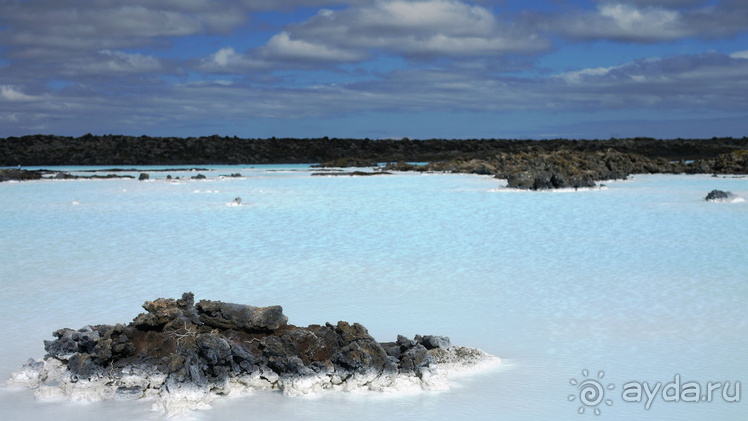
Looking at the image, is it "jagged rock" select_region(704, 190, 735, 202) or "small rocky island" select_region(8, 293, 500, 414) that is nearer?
"small rocky island" select_region(8, 293, 500, 414)

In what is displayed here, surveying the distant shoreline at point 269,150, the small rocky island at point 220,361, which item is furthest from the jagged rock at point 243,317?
the distant shoreline at point 269,150

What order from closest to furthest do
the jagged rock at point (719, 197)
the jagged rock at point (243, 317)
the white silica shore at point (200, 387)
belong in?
the white silica shore at point (200, 387)
the jagged rock at point (243, 317)
the jagged rock at point (719, 197)

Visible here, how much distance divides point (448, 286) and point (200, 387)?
4328 millimetres

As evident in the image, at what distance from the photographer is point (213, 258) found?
1072 centimetres

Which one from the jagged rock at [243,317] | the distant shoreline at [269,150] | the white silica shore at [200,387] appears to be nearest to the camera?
the white silica shore at [200,387]

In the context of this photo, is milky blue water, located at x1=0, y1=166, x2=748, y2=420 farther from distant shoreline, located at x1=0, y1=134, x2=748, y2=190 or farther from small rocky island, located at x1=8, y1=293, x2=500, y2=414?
distant shoreline, located at x1=0, y1=134, x2=748, y2=190

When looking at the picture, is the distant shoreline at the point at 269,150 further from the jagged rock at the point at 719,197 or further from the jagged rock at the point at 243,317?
the jagged rock at the point at 243,317

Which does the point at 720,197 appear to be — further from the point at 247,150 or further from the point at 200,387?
the point at 247,150

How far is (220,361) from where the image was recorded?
15.6 ft

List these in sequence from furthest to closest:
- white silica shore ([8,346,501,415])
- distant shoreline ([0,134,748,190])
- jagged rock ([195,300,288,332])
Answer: distant shoreline ([0,134,748,190]) → jagged rock ([195,300,288,332]) → white silica shore ([8,346,501,415])

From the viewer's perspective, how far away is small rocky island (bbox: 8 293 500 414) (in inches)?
183

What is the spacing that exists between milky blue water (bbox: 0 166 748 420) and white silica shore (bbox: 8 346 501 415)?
93mm

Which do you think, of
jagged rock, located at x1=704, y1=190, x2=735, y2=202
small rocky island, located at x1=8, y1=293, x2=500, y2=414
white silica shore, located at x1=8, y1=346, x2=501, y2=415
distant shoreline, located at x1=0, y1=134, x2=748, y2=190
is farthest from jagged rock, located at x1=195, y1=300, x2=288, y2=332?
distant shoreline, located at x1=0, y1=134, x2=748, y2=190

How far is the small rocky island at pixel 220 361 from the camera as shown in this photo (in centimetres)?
464
